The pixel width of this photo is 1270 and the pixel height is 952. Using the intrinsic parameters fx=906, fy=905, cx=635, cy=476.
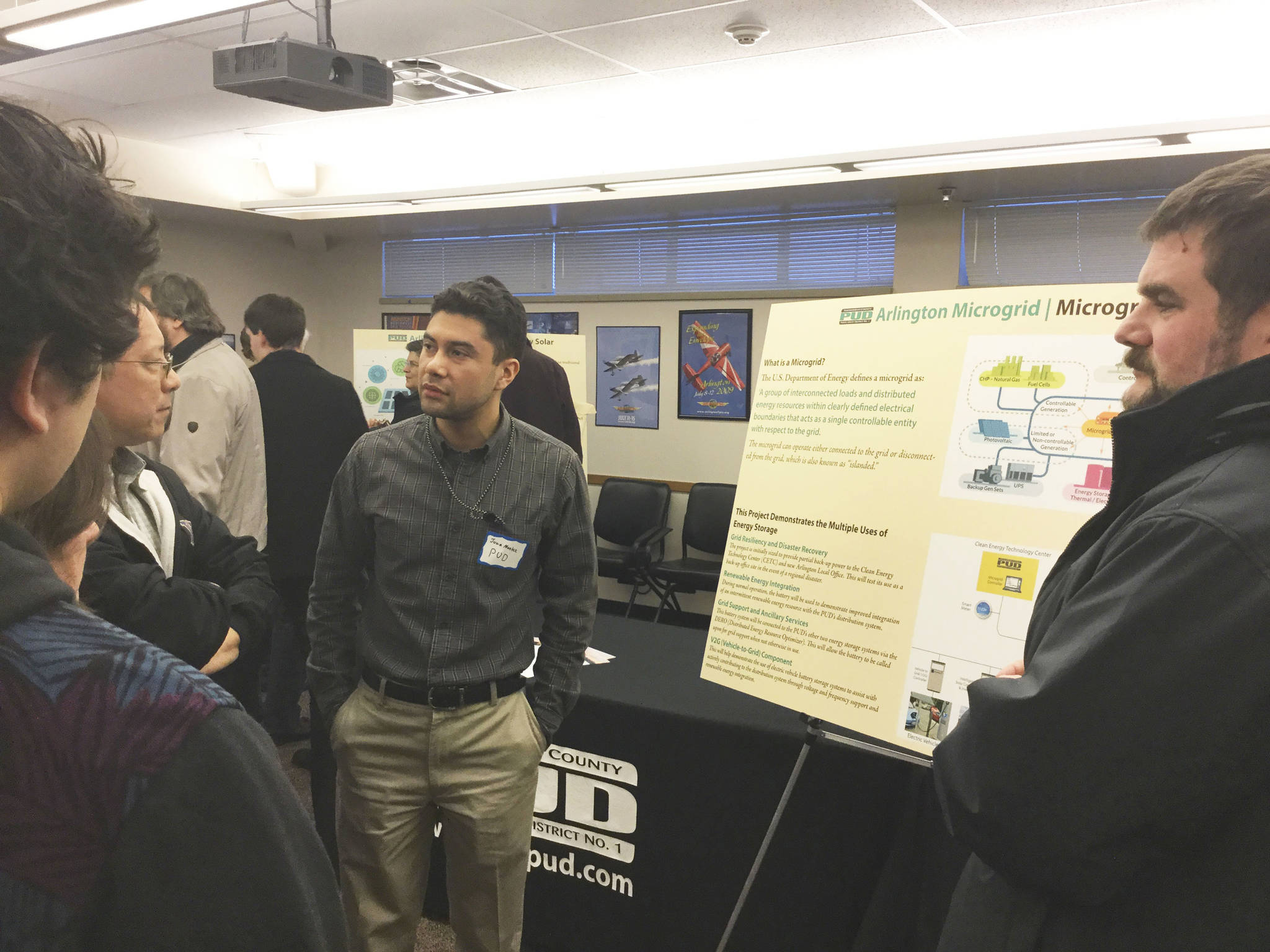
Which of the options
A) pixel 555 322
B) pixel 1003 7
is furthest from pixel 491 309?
pixel 555 322

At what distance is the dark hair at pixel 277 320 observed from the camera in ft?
11.9

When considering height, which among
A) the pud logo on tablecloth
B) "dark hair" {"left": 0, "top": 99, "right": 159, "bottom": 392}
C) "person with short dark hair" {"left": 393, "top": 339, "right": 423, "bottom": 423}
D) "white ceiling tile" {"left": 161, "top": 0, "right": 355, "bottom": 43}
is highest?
"white ceiling tile" {"left": 161, "top": 0, "right": 355, "bottom": 43}

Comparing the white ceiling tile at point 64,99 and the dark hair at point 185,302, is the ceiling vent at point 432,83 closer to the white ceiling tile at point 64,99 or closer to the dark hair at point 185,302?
the white ceiling tile at point 64,99

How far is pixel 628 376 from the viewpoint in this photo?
664 centimetres

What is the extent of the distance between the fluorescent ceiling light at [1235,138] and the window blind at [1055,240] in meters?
0.91

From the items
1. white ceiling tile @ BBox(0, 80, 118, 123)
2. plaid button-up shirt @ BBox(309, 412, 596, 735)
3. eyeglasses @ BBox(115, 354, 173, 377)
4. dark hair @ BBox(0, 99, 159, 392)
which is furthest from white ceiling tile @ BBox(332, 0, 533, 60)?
dark hair @ BBox(0, 99, 159, 392)

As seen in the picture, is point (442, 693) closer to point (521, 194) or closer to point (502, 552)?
point (502, 552)

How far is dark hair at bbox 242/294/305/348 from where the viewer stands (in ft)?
11.9

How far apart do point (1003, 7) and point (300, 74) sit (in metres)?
2.40

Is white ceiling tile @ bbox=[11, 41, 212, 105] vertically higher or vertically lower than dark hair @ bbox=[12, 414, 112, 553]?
higher

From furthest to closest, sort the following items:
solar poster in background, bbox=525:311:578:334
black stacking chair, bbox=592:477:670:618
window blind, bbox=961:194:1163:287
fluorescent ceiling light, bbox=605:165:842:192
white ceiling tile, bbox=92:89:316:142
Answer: solar poster in background, bbox=525:311:578:334, black stacking chair, bbox=592:477:670:618, window blind, bbox=961:194:1163:287, white ceiling tile, bbox=92:89:316:142, fluorescent ceiling light, bbox=605:165:842:192

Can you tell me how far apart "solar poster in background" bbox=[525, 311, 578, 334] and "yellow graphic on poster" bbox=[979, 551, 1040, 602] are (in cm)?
529

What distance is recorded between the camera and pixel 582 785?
7.96 feet

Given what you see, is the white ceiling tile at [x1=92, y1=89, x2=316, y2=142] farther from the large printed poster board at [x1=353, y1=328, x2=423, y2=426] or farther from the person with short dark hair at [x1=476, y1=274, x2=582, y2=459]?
the person with short dark hair at [x1=476, y1=274, x2=582, y2=459]
